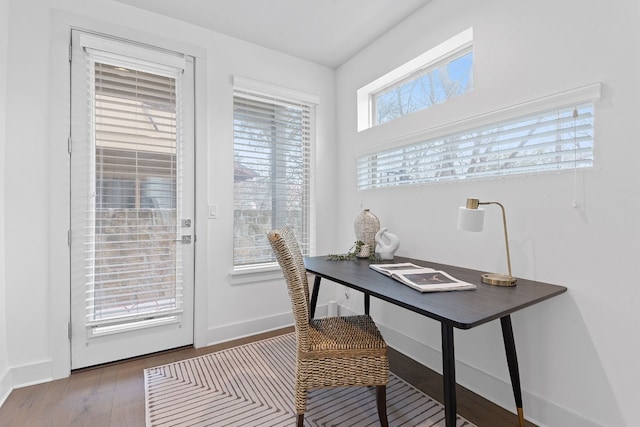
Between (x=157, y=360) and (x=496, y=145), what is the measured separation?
2605mm

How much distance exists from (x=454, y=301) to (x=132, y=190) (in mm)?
2167

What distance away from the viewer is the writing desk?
1.05 meters

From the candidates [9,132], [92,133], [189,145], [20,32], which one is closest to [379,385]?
[189,145]

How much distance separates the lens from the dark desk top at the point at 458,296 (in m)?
1.06

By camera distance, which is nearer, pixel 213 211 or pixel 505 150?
pixel 505 150

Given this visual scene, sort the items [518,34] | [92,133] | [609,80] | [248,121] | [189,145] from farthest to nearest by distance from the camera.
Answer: [248,121] < [189,145] < [92,133] < [518,34] < [609,80]

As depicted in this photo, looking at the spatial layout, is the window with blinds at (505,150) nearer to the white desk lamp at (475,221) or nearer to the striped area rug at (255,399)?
the white desk lamp at (475,221)

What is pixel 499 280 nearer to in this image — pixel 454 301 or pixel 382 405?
pixel 454 301

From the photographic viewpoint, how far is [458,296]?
4.18 ft

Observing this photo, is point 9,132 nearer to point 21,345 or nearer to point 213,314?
point 21,345

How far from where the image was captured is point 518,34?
63.5 inches

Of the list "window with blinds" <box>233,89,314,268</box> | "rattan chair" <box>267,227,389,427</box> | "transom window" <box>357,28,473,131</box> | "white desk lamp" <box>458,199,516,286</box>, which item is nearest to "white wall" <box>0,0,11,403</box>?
"window with blinds" <box>233,89,314,268</box>

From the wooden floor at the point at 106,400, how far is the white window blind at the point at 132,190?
1.14ft

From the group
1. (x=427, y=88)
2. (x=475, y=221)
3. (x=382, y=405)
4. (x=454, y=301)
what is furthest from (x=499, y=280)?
(x=427, y=88)
